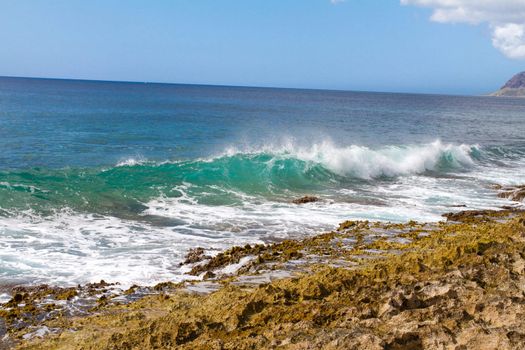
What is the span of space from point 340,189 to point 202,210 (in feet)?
24.4

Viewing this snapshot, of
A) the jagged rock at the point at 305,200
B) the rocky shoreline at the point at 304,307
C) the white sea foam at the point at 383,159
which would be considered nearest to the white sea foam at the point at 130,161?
the white sea foam at the point at 383,159

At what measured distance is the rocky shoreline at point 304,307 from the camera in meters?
5.59

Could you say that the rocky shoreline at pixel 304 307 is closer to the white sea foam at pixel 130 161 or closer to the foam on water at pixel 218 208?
the foam on water at pixel 218 208

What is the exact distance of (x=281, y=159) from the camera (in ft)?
86.8

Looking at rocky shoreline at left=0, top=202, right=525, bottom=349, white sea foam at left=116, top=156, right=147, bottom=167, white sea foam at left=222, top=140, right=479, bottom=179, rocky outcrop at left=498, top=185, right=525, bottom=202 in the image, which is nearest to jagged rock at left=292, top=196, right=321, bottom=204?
white sea foam at left=222, top=140, right=479, bottom=179

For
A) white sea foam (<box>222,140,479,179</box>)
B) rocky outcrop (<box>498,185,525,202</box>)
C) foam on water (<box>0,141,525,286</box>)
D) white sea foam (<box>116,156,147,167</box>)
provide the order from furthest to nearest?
white sea foam (<box>222,140,479,179</box>), white sea foam (<box>116,156,147,167</box>), rocky outcrop (<box>498,185,525,202</box>), foam on water (<box>0,141,525,286</box>)

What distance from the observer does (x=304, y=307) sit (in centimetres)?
689

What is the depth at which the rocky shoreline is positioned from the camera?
5.59 metres

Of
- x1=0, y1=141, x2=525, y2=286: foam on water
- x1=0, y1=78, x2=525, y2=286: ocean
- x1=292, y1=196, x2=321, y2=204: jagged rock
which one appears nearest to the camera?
x1=0, y1=141, x2=525, y2=286: foam on water

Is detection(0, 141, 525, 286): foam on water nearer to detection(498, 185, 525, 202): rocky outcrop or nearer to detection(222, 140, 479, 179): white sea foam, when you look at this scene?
detection(222, 140, 479, 179): white sea foam

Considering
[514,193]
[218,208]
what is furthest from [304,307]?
[514,193]

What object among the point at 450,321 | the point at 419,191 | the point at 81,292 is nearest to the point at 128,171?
the point at 419,191

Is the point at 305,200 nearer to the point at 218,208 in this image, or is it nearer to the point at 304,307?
the point at 218,208

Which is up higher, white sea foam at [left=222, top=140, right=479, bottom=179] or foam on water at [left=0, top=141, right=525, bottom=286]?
white sea foam at [left=222, top=140, right=479, bottom=179]
